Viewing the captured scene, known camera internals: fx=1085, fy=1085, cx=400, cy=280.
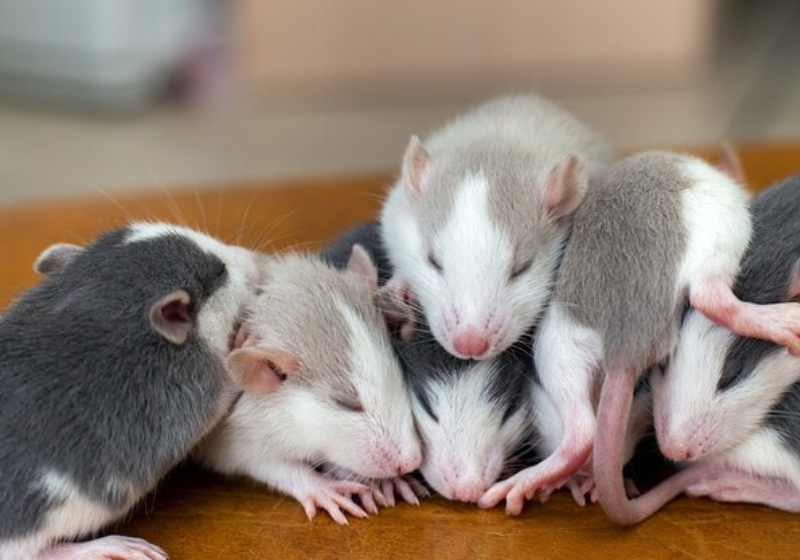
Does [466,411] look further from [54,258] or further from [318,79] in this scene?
[318,79]

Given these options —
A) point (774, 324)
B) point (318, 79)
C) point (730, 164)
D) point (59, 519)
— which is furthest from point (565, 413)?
point (318, 79)

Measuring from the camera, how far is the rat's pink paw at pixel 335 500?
1960mm

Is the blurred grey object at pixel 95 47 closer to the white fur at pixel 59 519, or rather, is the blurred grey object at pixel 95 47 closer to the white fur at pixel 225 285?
the white fur at pixel 225 285

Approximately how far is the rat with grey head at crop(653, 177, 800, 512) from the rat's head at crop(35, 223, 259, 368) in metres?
0.80

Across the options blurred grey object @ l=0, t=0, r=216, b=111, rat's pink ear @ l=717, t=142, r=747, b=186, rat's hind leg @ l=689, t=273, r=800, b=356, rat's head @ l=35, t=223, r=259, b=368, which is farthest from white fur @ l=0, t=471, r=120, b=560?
blurred grey object @ l=0, t=0, r=216, b=111

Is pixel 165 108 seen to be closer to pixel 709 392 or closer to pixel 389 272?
pixel 389 272

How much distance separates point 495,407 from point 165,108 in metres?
5.41

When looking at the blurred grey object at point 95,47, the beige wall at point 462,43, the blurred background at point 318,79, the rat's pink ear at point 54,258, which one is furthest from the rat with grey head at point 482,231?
the beige wall at point 462,43

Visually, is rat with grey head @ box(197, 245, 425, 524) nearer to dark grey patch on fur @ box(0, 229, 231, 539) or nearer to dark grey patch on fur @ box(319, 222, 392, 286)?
dark grey patch on fur @ box(0, 229, 231, 539)

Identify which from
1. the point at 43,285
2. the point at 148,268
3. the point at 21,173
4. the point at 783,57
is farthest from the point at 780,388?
the point at 783,57

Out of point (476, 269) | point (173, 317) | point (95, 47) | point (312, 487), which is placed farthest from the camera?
point (95, 47)

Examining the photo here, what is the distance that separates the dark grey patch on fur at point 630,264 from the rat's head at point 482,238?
9cm

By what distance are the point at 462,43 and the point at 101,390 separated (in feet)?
19.7

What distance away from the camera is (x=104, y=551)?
1801 millimetres
